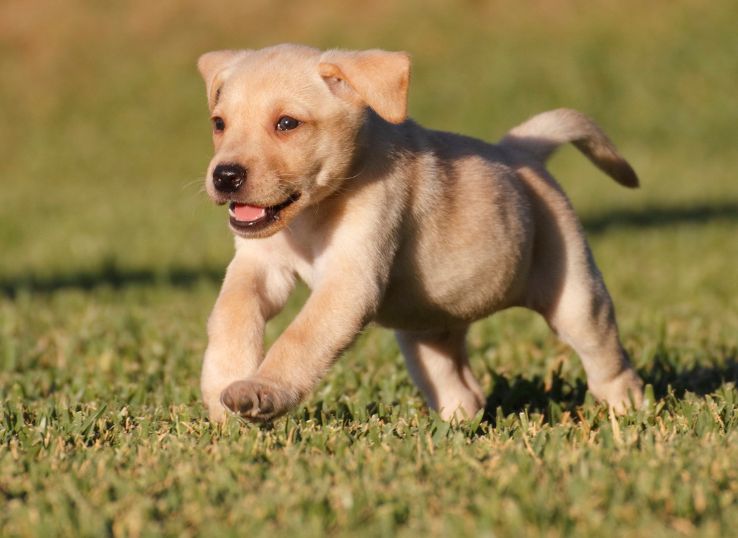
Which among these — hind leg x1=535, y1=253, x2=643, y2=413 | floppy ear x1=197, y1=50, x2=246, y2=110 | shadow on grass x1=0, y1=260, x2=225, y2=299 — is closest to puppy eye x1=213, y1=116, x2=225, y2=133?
floppy ear x1=197, y1=50, x2=246, y2=110

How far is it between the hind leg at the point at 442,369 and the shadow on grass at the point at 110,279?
4.99 metres

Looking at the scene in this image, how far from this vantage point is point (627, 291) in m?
9.94

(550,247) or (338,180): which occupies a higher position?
(338,180)

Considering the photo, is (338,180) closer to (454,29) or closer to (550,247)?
(550,247)

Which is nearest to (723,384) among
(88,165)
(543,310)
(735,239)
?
(543,310)

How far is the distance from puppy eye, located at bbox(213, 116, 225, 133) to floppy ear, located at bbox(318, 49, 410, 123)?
17.0 inches

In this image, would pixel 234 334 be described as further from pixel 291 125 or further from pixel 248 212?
pixel 291 125

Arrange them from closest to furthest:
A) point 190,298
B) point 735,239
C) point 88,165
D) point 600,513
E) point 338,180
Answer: point 600,513, point 338,180, point 190,298, point 735,239, point 88,165

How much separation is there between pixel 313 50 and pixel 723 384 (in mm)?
2424

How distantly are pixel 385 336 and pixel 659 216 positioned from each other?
7.96m

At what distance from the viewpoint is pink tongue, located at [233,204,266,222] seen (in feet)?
14.7

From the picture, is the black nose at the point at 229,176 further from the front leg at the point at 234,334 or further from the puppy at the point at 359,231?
the front leg at the point at 234,334

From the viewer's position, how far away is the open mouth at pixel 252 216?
14.7ft

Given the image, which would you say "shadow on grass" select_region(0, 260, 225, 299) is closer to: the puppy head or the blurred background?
the blurred background
